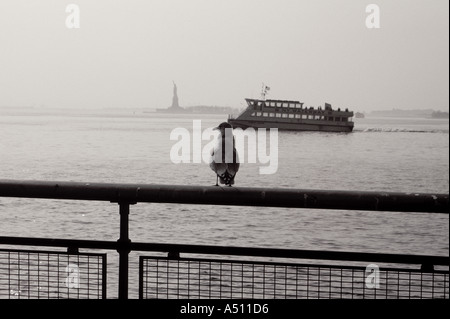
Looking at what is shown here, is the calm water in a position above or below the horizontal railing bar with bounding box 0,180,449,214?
below

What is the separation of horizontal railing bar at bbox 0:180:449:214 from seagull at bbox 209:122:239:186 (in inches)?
47.6

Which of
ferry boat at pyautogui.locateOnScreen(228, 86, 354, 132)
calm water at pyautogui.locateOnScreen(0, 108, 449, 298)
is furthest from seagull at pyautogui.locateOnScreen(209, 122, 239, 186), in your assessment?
ferry boat at pyautogui.locateOnScreen(228, 86, 354, 132)

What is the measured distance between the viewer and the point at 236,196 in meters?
3.59

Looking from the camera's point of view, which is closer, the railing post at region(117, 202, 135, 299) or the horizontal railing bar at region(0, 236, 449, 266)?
the horizontal railing bar at region(0, 236, 449, 266)

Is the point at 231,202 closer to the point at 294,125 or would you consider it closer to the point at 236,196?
the point at 236,196

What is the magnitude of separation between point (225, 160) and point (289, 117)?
384ft

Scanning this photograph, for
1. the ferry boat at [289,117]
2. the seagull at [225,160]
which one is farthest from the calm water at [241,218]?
the ferry boat at [289,117]

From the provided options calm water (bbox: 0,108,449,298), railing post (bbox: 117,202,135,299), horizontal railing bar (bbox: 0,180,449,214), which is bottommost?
calm water (bbox: 0,108,449,298)

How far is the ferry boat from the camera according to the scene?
114 m

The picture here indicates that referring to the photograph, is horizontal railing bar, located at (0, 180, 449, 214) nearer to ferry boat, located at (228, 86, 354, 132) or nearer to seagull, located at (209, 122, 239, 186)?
seagull, located at (209, 122, 239, 186)

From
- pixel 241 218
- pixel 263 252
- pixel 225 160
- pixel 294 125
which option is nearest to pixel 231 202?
pixel 263 252
